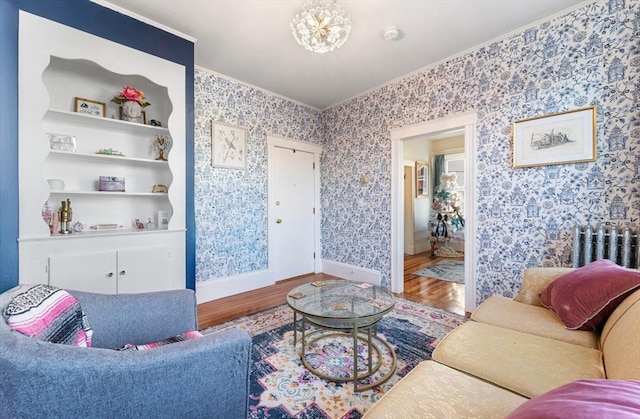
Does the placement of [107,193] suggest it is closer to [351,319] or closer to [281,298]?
[281,298]

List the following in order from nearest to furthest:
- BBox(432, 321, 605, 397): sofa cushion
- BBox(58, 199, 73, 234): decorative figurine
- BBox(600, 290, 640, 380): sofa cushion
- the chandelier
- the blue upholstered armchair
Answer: the blue upholstered armchair
BBox(600, 290, 640, 380): sofa cushion
BBox(432, 321, 605, 397): sofa cushion
the chandelier
BBox(58, 199, 73, 234): decorative figurine

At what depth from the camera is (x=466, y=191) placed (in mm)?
2779

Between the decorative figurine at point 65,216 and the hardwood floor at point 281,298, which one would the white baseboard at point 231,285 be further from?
the decorative figurine at point 65,216

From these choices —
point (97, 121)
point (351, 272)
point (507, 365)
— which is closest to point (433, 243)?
point (351, 272)

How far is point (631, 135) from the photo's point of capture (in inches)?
76.1

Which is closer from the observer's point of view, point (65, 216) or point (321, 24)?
point (321, 24)

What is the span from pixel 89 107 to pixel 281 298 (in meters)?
2.65

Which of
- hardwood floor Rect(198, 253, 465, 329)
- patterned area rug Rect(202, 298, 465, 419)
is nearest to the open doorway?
hardwood floor Rect(198, 253, 465, 329)

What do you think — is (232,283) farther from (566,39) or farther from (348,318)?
(566,39)

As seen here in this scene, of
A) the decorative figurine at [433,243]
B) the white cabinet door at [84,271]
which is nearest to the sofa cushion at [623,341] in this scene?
the white cabinet door at [84,271]

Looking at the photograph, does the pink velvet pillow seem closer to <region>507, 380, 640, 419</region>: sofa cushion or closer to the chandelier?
<region>507, 380, 640, 419</region>: sofa cushion

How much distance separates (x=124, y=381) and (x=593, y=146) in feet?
10.5

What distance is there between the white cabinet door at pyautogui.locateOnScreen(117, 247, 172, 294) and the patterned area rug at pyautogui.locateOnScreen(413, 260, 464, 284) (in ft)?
12.0

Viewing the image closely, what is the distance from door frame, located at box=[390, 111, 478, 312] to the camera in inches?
107
